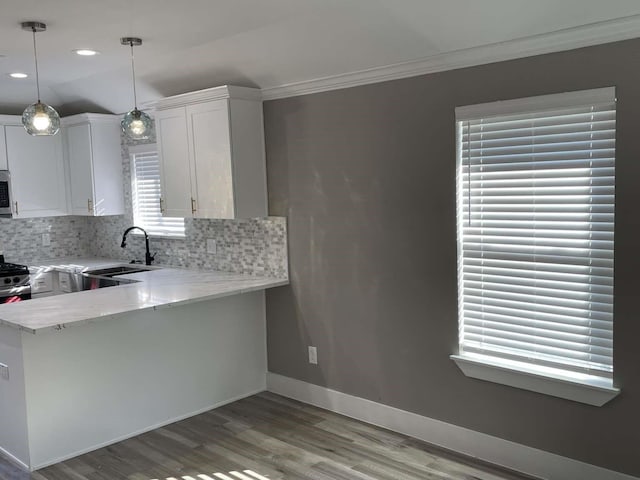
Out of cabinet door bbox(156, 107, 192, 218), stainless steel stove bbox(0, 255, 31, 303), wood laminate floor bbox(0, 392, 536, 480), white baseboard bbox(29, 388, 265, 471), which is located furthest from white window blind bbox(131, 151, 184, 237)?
wood laminate floor bbox(0, 392, 536, 480)

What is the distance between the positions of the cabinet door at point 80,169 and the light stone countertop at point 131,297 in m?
1.05

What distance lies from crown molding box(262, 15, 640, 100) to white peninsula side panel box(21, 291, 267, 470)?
66.7 inches

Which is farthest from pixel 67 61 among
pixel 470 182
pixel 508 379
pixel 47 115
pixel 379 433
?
pixel 508 379

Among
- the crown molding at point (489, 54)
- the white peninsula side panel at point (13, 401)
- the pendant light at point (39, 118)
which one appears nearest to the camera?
the crown molding at point (489, 54)

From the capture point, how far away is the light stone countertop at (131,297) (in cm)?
341

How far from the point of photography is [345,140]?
13.2 feet

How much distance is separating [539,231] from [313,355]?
1.92 meters

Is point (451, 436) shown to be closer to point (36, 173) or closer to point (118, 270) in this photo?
point (118, 270)

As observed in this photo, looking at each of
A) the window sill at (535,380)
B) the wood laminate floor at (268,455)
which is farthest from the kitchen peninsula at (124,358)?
A: the window sill at (535,380)

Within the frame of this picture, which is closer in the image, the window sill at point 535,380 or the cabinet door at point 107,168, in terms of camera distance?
the window sill at point 535,380

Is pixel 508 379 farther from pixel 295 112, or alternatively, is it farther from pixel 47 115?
pixel 47 115

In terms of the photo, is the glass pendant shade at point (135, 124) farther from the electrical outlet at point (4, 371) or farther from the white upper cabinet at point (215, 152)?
the electrical outlet at point (4, 371)

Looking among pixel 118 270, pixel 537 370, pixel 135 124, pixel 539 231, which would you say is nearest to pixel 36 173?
pixel 118 270

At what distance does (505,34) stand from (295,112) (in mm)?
1660
